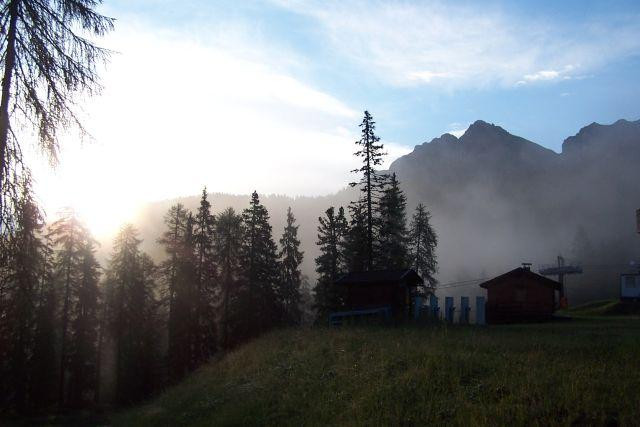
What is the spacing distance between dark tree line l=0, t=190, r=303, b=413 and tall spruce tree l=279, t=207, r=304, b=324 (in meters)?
1.34

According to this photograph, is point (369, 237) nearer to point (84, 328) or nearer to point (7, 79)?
point (84, 328)

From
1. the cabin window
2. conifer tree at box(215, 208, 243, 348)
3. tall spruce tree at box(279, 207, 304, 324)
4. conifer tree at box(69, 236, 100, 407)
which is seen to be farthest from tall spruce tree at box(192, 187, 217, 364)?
the cabin window

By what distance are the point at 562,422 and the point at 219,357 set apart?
25.7m

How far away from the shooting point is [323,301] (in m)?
48.8

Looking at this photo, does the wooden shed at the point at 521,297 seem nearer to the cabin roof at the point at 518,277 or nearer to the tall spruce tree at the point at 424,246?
the cabin roof at the point at 518,277

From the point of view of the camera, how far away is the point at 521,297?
1604 inches

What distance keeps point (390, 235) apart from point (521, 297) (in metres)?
13.4

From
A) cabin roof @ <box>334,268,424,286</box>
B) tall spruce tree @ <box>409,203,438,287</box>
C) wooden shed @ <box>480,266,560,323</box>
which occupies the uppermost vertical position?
tall spruce tree @ <box>409,203,438,287</box>

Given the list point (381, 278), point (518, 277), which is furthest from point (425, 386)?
point (518, 277)

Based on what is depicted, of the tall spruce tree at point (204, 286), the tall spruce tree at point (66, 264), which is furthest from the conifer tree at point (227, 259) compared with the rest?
the tall spruce tree at point (66, 264)

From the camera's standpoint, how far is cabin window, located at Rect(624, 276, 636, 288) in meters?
61.2

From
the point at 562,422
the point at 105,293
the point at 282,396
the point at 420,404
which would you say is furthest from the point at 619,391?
the point at 105,293

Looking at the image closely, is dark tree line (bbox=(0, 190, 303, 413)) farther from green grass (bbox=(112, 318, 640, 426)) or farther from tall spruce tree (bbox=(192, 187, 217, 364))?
green grass (bbox=(112, 318, 640, 426))

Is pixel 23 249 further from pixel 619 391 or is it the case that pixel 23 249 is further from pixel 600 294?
pixel 600 294
